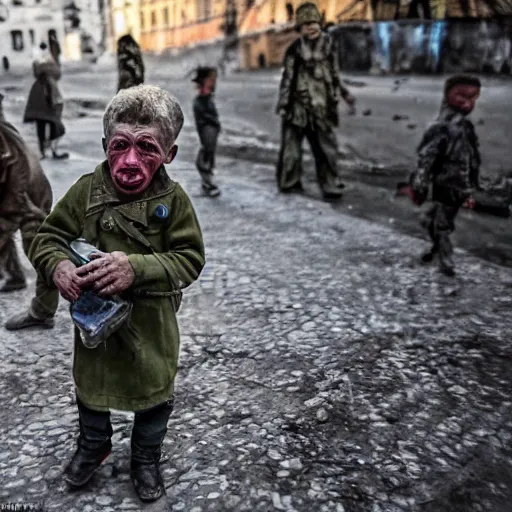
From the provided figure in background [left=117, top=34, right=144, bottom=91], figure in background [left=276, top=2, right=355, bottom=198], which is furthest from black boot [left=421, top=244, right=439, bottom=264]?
figure in background [left=117, top=34, right=144, bottom=91]

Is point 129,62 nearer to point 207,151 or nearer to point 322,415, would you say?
point 207,151

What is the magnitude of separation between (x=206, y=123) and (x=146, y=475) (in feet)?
18.6

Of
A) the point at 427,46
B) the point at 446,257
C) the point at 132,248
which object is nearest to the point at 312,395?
the point at 132,248

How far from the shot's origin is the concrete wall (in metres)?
17.5

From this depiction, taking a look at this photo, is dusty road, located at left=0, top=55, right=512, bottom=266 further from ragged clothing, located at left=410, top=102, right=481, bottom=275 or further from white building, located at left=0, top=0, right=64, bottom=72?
white building, located at left=0, top=0, right=64, bottom=72

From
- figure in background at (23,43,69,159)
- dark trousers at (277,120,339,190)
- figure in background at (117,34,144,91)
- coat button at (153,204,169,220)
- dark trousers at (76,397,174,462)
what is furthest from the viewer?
figure in background at (23,43,69,159)

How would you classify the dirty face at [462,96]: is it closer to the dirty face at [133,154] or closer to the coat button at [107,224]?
the dirty face at [133,154]

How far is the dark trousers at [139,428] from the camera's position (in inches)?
94.5

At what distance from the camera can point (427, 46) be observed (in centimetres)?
1884

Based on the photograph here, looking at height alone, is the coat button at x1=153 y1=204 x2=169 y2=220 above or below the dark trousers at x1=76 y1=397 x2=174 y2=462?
above

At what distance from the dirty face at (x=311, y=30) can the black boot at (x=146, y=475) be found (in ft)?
19.5

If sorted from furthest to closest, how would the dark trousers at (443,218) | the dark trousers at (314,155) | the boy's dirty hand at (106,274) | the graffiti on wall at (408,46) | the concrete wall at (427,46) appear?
the graffiti on wall at (408,46), the concrete wall at (427,46), the dark trousers at (314,155), the dark trousers at (443,218), the boy's dirty hand at (106,274)

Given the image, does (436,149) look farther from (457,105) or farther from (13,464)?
(13,464)

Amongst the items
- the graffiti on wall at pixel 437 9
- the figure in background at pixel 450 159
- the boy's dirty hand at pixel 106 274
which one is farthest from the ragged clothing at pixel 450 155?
the graffiti on wall at pixel 437 9
